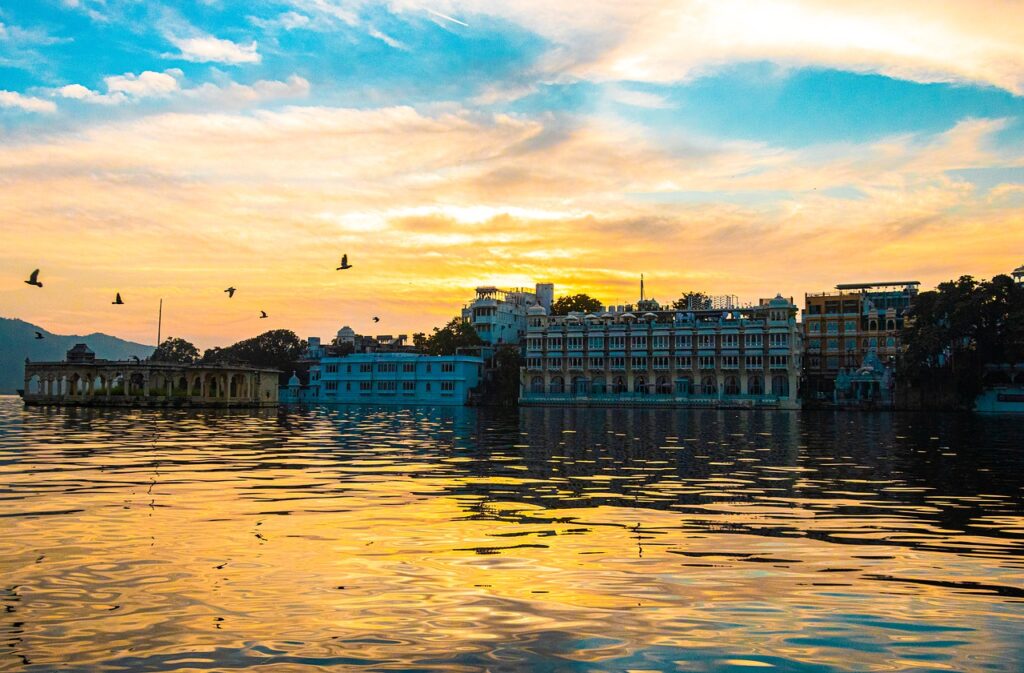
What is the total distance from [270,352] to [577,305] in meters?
54.1

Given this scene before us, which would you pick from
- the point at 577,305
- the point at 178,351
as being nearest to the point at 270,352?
the point at 178,351

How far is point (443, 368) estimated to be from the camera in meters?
131

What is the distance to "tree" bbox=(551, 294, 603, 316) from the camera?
151875 millimetres

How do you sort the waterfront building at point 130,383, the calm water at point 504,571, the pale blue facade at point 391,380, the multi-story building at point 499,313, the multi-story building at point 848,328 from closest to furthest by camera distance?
the calm water at point 504,571, the waterfront building at point 130,383, the multi-story building at point 848,328, the pale blue facade at point 391,380, the multi-story building at point 499,313

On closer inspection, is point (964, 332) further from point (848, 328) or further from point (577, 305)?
point (577, 305)

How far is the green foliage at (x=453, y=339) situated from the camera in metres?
140

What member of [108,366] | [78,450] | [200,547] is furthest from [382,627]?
[108,366]

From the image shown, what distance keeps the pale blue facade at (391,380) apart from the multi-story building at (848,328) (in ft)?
157

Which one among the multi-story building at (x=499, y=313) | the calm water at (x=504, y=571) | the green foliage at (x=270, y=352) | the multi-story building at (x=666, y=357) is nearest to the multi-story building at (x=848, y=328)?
the multi-story building at (x=666, y=357)

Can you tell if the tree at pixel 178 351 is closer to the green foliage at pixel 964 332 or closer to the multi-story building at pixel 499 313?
the multi-story building at pixel 499 313

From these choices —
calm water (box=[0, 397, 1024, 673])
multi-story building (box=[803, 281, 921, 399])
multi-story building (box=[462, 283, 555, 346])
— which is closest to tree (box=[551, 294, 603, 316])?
multi-story building (box=[462, 283, 555, 346])

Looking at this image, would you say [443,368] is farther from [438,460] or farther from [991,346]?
[438,460]

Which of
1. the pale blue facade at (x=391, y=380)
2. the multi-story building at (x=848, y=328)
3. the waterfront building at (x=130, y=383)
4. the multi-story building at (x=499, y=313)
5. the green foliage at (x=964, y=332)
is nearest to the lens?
the green foliage at (x=964, y=332)

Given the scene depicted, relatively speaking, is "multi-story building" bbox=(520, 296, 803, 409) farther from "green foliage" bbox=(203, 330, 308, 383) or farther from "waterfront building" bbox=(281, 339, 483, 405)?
"green foliage" bbox=(203, 330, 308, 383)
